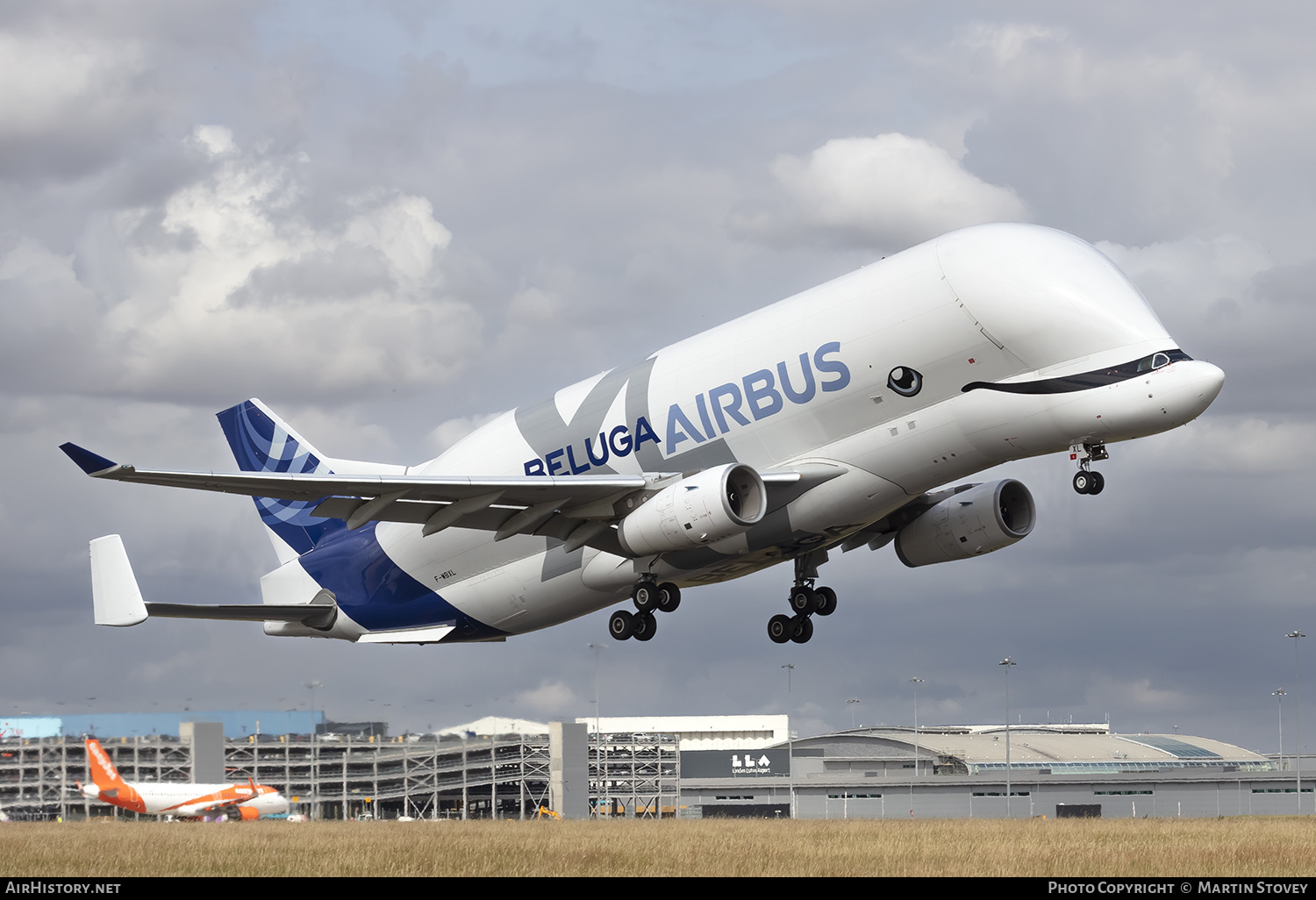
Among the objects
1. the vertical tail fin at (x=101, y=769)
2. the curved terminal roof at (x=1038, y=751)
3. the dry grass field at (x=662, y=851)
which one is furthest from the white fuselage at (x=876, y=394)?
the curved terminal roof at (x=1038, y=751)

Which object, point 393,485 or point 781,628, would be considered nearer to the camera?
point 393,485

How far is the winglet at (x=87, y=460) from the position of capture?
92.2 feet

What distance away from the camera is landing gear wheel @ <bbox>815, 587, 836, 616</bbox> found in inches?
1534

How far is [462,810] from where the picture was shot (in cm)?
9956

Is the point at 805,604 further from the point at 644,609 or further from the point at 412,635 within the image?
the point at 412,635

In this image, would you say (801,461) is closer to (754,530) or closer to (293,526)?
(754,530)

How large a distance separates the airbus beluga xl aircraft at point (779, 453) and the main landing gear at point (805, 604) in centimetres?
6

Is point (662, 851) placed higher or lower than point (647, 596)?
lower

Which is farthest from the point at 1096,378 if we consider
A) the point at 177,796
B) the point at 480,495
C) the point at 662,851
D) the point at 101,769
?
the point at 177,796

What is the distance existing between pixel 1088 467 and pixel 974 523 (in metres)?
7.47

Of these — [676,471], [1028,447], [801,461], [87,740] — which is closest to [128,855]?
[676,471]

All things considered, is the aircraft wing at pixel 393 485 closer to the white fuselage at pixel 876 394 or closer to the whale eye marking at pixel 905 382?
the white fuselage at pixel 876 394

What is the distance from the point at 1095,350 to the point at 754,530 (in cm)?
912

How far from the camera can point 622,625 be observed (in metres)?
36.5
